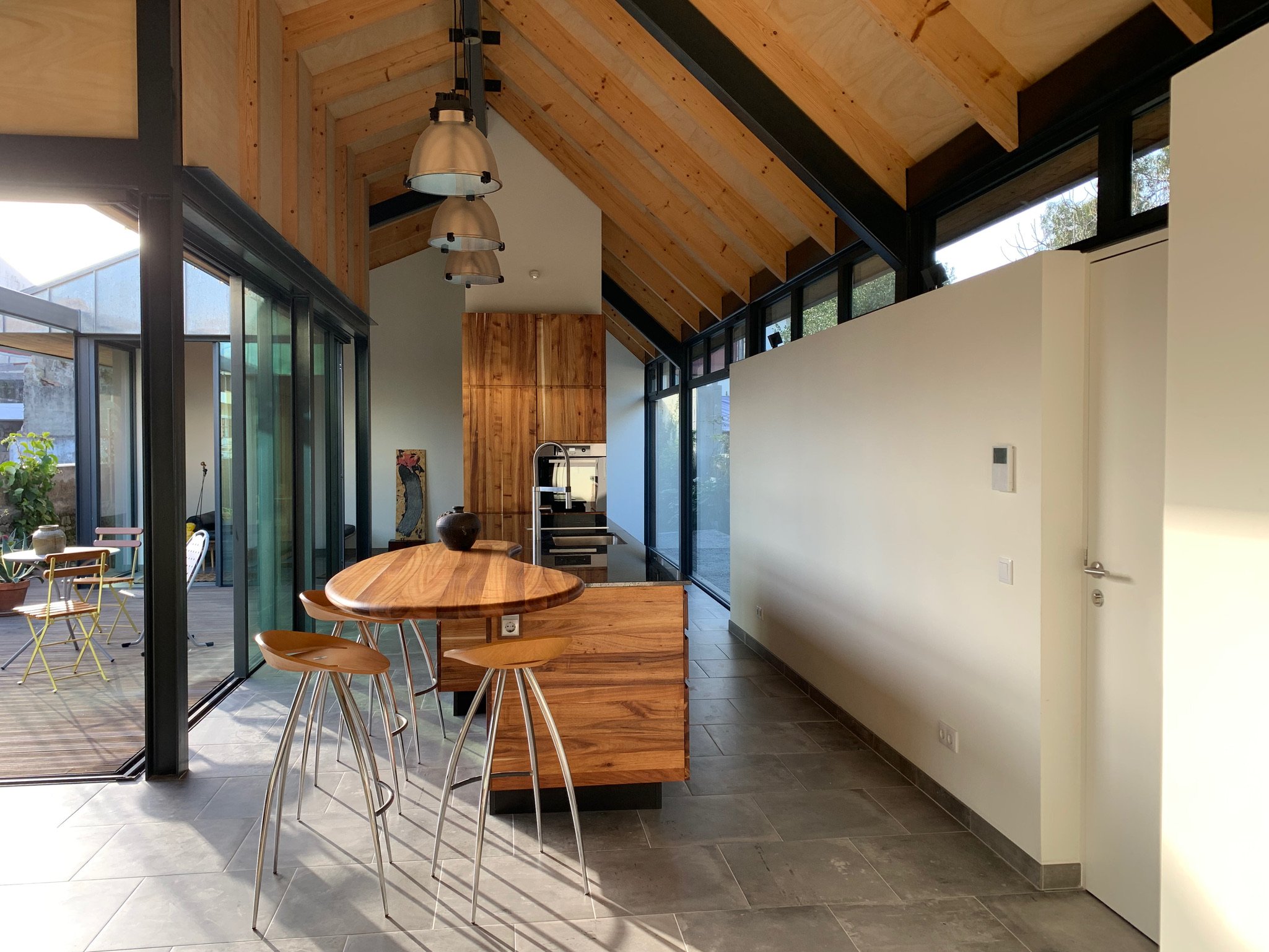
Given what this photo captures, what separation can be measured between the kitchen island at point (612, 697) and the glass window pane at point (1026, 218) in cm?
184

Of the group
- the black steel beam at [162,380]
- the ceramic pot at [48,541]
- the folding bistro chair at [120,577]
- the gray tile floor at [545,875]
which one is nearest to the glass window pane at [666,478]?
the folding bistro chair at [120,577]

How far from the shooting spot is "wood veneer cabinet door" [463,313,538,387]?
737 centimetres

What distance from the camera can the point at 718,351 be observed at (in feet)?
27.2

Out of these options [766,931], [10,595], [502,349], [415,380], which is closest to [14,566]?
[10,595]

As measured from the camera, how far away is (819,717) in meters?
4.57

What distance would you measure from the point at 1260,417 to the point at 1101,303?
1.05 meters

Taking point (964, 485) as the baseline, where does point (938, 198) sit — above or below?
above

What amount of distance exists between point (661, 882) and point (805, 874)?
1.57ft

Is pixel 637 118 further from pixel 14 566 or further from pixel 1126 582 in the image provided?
pixel 14 566

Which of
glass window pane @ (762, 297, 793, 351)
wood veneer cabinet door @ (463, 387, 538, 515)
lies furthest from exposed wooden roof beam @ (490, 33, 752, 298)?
wood veneer cabinet door @ (463, 387, 538, 515)

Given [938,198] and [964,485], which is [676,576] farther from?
[938,198]

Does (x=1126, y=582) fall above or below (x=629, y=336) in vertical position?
below

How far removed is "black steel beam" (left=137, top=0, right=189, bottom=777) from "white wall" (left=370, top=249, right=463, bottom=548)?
7729 millimetres

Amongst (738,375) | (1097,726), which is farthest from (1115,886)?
(738,375)
